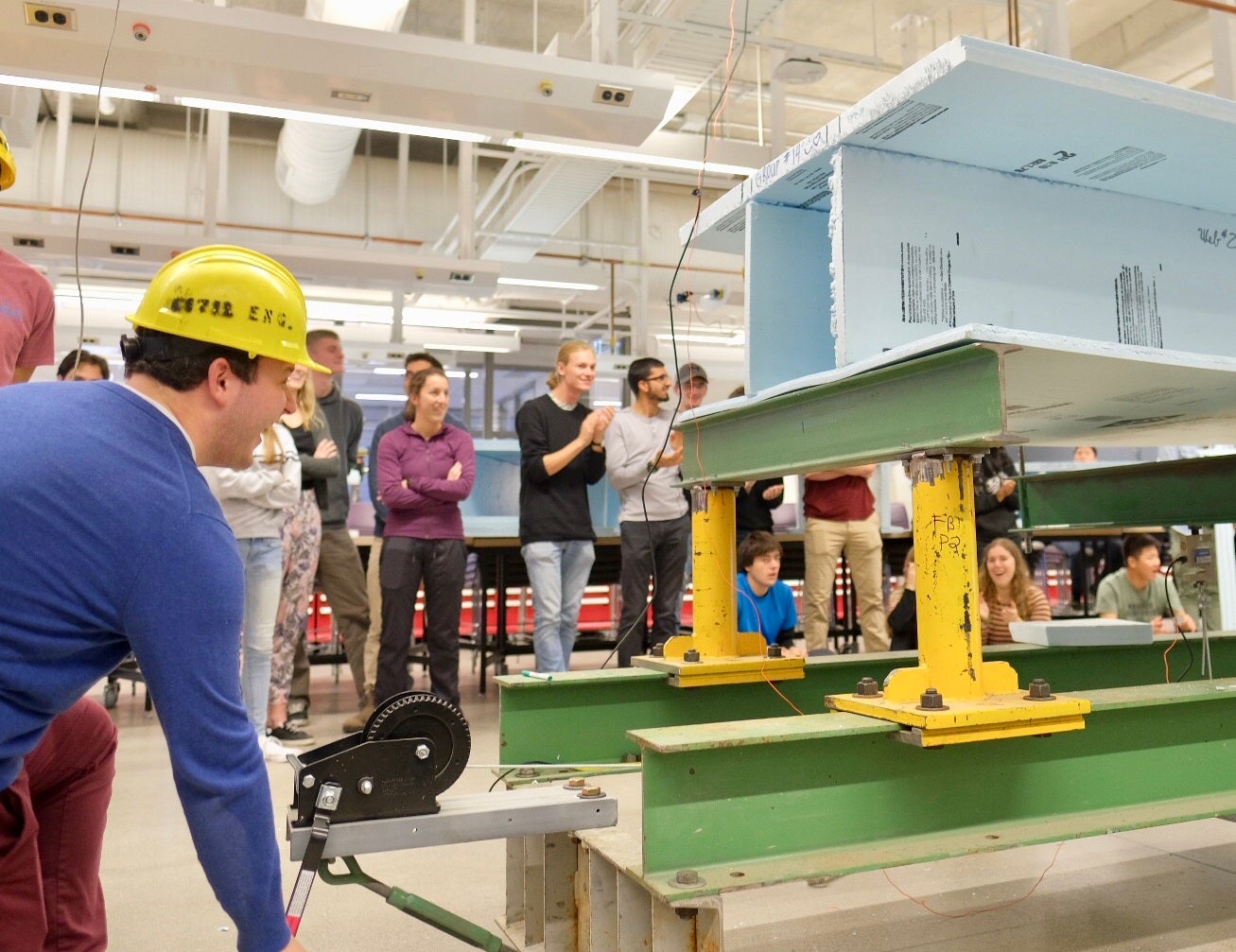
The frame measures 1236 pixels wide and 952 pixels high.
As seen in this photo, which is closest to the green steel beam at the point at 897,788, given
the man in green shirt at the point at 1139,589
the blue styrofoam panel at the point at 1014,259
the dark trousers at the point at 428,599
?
the blue styrofoam panel at the point at 1014,259

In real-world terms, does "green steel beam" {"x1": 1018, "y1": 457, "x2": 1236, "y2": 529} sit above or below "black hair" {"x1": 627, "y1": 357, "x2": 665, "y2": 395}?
below

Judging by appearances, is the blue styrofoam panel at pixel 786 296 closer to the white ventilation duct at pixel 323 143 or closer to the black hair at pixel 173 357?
the black hair at pixel 173 357

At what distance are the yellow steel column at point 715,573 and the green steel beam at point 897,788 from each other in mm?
636

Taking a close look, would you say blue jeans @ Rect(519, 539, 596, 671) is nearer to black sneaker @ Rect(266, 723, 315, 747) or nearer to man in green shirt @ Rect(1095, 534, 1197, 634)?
black sneaker @ Rect(266, 723, 315, 747)

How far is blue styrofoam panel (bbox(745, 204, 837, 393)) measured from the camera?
2.12 m

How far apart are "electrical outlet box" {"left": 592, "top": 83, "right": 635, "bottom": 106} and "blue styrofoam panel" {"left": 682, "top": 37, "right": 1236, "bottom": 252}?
1.95 meters

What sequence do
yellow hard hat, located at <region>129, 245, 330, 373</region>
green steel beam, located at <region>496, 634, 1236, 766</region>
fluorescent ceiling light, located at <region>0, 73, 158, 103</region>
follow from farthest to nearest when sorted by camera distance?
fluorescent ceiling light, located at <region>0, 73, 158, 103</region>
green steel beam, located at <region>496, 634, 1236, 766</region>
yellow hard hat, located at <region>129, 245, 330, 373</region>

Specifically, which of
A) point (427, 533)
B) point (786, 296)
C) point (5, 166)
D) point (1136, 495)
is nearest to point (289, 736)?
point (427, 533)

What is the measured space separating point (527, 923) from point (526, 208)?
5.91m

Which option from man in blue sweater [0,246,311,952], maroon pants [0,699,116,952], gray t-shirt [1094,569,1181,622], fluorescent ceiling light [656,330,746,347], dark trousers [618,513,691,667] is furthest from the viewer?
fluorescent ceiling light [656,330,746,347]

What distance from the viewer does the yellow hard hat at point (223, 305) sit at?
3.72ft

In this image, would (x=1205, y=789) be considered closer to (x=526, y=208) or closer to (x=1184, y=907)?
(x=1184, y=907)

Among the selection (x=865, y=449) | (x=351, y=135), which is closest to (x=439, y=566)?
(x=865, y=449)

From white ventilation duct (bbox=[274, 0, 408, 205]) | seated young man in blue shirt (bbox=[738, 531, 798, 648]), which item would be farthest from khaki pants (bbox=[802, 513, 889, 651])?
white ventilation duct (bbox=[274, 0, 408, 205])
